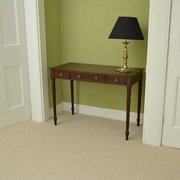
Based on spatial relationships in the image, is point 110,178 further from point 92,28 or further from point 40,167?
point 92,28

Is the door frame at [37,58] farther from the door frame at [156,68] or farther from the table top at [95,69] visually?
the door frame at [156,68]

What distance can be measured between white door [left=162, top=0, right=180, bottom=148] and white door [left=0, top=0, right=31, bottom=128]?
1728mm

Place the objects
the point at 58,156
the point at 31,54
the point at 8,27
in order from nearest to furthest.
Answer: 1. the point at 58,156
2. the point at 8,27
3. the point at 31,54

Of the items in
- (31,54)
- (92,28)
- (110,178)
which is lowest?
(110,178)

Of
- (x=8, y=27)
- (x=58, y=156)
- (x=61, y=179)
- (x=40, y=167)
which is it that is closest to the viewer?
(x=61, y=179)

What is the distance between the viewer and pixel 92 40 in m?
3.47

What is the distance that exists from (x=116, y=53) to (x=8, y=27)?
132 centimetres

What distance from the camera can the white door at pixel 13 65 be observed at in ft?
10.0

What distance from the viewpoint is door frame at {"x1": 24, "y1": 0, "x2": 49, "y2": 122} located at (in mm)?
3146

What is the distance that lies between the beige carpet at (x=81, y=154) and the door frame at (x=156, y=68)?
0.19m

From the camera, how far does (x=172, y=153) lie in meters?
2.67

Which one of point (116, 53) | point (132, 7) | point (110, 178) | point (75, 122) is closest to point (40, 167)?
point (110, 178)

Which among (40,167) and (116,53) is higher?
(116,53)

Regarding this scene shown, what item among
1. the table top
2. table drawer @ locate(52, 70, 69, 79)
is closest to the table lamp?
the table top
